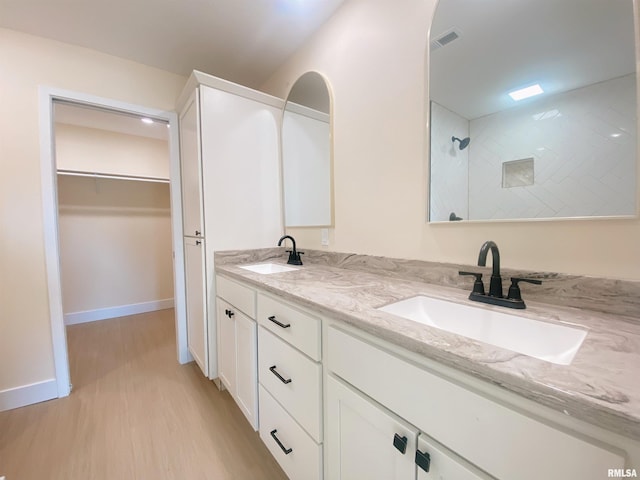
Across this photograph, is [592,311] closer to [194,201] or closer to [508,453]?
[508,453]

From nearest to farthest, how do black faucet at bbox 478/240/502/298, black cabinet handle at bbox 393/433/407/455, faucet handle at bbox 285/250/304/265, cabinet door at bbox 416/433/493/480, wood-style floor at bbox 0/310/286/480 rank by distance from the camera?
cabinet door at bbox 416/433/493/480, black cabinet handle at bbox 393/433/407/455, black faucet at bbox 478/240/502/298, wood-style floor at bbox 0/310/286/480, faucet handle at bbox 285/250/304/265

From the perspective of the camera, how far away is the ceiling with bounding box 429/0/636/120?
777 mm

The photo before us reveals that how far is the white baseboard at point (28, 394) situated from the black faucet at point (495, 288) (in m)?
2.69

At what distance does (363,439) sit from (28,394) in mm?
2363

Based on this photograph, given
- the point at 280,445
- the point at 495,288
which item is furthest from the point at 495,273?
the point at 280,445

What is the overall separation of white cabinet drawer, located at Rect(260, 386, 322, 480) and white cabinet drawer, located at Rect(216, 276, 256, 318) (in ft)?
1.28

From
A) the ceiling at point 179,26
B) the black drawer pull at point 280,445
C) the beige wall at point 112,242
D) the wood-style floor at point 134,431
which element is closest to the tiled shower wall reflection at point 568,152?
the black drawer pull at point 280,445

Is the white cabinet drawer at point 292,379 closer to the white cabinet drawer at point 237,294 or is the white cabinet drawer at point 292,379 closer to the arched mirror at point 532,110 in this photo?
the white cabinet drawer at point 237,294

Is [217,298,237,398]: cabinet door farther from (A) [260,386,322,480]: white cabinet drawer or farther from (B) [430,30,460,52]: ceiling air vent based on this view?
(B) [430,30,460,52]: ceiling air vent

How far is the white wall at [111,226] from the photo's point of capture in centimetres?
307

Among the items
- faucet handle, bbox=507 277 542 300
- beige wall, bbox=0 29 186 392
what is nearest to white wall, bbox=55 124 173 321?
beige wall, bbox=0 29 186 392

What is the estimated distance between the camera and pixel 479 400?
0.49 m

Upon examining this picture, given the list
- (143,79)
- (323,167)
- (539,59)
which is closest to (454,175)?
(539,59)

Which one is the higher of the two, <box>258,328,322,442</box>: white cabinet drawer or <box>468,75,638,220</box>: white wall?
<box>468,75,638,220</box>: white wall
